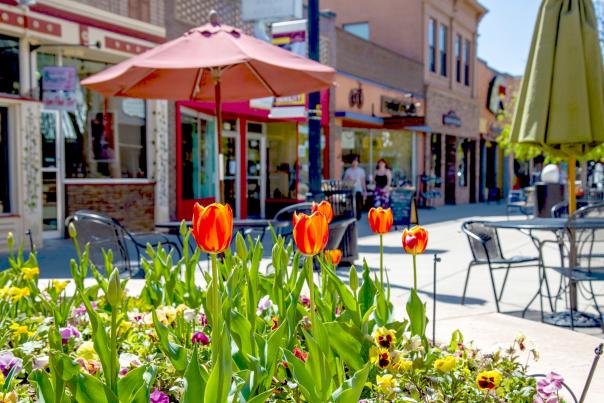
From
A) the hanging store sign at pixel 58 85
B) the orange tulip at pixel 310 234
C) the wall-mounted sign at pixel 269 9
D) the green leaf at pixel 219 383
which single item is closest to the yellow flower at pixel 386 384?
the orange tulip at pixel 310 234

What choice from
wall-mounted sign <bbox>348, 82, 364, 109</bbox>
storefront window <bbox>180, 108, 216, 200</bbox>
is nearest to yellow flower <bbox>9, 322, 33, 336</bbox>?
storefront window <bbox>180, 108, 216, 200</bbox>

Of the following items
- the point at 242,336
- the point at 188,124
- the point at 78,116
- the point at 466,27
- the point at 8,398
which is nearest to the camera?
the point at 8,398

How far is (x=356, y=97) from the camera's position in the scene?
21156 millimetres

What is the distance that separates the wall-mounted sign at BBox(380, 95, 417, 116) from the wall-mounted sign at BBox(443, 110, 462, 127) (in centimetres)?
379

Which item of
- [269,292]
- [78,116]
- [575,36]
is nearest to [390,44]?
[78,116]

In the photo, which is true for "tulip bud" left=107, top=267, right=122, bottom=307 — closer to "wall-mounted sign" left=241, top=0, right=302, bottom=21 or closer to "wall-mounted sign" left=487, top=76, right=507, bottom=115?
"wall-mounted sign" left=241, top=0, right=302, bottom=21

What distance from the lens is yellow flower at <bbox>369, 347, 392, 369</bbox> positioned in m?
2.00

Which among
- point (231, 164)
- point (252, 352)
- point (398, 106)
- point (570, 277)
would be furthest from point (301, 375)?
point (398, 106)

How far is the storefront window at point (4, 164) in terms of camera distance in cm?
1062

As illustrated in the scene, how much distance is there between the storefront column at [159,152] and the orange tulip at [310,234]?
1166 cm

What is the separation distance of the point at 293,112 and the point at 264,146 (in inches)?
116

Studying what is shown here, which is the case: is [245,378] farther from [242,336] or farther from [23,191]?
[23,191]

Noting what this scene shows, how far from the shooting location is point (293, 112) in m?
14.8

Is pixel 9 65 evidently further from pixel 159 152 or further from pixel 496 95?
pixel 496 95
